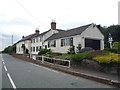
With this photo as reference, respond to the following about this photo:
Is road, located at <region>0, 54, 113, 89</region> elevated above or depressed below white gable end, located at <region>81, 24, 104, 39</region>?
below

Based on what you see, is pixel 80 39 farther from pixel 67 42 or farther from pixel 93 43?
pixel 67 42

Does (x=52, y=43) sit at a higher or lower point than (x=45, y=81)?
higher

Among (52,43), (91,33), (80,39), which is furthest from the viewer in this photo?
(52,43)

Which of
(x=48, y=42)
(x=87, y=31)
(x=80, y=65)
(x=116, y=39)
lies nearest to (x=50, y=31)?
(x=48, y=42)

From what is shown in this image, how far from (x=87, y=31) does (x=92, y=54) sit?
44.0 feet

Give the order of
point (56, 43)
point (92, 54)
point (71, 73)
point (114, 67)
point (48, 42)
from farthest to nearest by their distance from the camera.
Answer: point (48, 42) → point (56, 43) → point (92, 54) → point (71, 73) → point (114, 67)

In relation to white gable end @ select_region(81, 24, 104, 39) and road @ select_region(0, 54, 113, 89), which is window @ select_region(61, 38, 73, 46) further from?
road @ select_region(0, 54, 113, 89)

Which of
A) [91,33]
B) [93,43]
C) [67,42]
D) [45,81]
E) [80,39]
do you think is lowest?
[45,81]

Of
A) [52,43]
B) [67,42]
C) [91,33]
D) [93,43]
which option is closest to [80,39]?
[91,33]

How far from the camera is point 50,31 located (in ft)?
134

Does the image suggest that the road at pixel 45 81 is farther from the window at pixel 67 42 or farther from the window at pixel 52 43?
the window at pixel 52 43

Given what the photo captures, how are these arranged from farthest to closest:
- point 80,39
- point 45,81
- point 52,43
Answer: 1. point 52,43
2. point 80,39
3. point 45,81

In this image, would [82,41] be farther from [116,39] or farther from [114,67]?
[116,39]

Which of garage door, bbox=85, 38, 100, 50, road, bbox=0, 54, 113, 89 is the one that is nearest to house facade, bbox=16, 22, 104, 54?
garage door, bbox=85, 38, 100, 50
